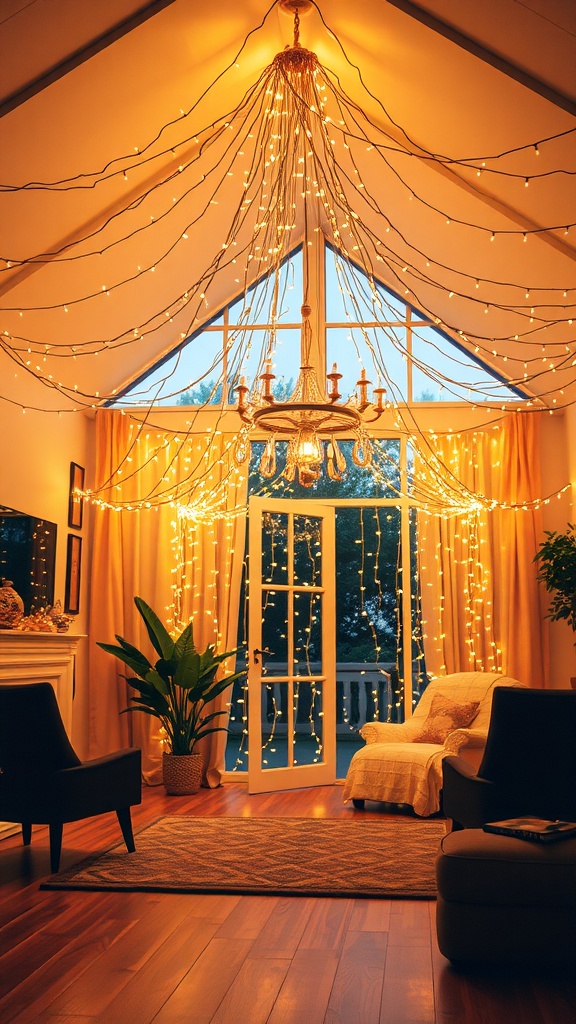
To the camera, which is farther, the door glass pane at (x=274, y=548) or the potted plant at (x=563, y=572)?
the door glass pane at (x=274, y=548)

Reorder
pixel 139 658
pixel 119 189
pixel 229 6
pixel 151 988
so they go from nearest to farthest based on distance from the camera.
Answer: pixel 151 988 < pixel 229 6 < pixel 119 189 < pixel 139 658

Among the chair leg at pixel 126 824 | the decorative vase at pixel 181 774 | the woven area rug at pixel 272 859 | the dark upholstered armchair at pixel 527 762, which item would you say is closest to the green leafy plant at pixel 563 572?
the woven area rug at pixel 272 859

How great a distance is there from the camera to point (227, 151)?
225 inches

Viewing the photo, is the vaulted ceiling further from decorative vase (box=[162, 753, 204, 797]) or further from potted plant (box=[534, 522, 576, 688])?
decorative vase (box=[162, 753, 204, 797])

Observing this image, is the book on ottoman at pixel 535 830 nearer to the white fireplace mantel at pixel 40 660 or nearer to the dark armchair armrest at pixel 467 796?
the dark armchair armrest at pixel 467 796

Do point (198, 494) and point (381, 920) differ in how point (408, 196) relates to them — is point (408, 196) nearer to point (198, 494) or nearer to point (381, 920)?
point (198, 494)

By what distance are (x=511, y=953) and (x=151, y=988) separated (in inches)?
44.5

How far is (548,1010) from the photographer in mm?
2604

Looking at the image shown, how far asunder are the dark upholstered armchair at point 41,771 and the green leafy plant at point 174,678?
2348 millimetres

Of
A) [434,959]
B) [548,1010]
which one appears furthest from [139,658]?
[548,1010]

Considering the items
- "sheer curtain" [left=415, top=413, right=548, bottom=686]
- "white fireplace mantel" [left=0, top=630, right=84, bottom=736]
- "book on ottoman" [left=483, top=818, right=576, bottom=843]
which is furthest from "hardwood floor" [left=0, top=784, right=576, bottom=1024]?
"sheer curtain" [left=415, top=413, right=548, bottom=686]

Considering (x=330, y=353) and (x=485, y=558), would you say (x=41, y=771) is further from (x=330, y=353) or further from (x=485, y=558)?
(x=330, y=353)

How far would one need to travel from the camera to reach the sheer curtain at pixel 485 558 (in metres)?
7.00

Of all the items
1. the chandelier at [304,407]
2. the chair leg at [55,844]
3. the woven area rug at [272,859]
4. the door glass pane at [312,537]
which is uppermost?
the chandelier at [304,407]
